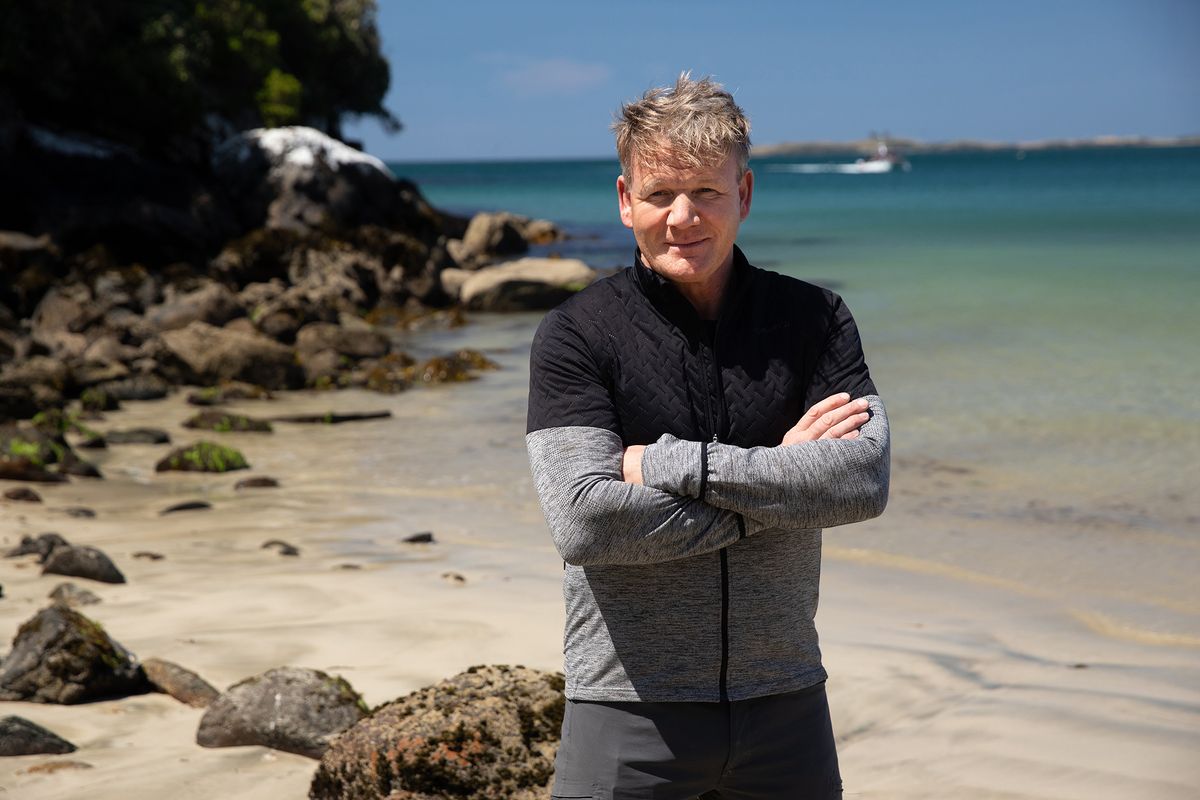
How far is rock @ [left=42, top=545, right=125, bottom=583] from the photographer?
7.23m

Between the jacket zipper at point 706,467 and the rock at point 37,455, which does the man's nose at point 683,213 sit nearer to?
the jacket zipper at point 706,467

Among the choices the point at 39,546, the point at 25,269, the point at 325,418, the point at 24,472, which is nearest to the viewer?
the point at 39,546

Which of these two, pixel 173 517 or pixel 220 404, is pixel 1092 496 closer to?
pixel 173 517

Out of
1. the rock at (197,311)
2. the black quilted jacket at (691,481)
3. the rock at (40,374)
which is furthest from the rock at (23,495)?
the rock at (197,311)

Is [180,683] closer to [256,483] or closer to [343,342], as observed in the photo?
[256,483]

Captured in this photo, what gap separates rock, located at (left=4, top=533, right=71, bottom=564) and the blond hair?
6190mm

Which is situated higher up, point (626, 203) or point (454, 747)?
point (626, 203)

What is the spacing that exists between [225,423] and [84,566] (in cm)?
638

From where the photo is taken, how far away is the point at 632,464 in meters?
2.68

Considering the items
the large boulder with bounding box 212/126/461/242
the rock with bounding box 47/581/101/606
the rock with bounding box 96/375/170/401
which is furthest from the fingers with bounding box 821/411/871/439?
the large boulder with bounding box 212/126/461/242

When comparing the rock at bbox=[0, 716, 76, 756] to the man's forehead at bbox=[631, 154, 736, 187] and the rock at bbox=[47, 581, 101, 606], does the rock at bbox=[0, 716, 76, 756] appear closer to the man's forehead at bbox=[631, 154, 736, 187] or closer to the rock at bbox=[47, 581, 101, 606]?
the rock at bbox=[47, 581, 101, 606]

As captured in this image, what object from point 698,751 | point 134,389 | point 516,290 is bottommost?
point 134,389

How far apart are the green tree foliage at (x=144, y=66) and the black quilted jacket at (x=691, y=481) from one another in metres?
29.6

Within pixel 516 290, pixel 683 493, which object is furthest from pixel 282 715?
pixel 516 290
